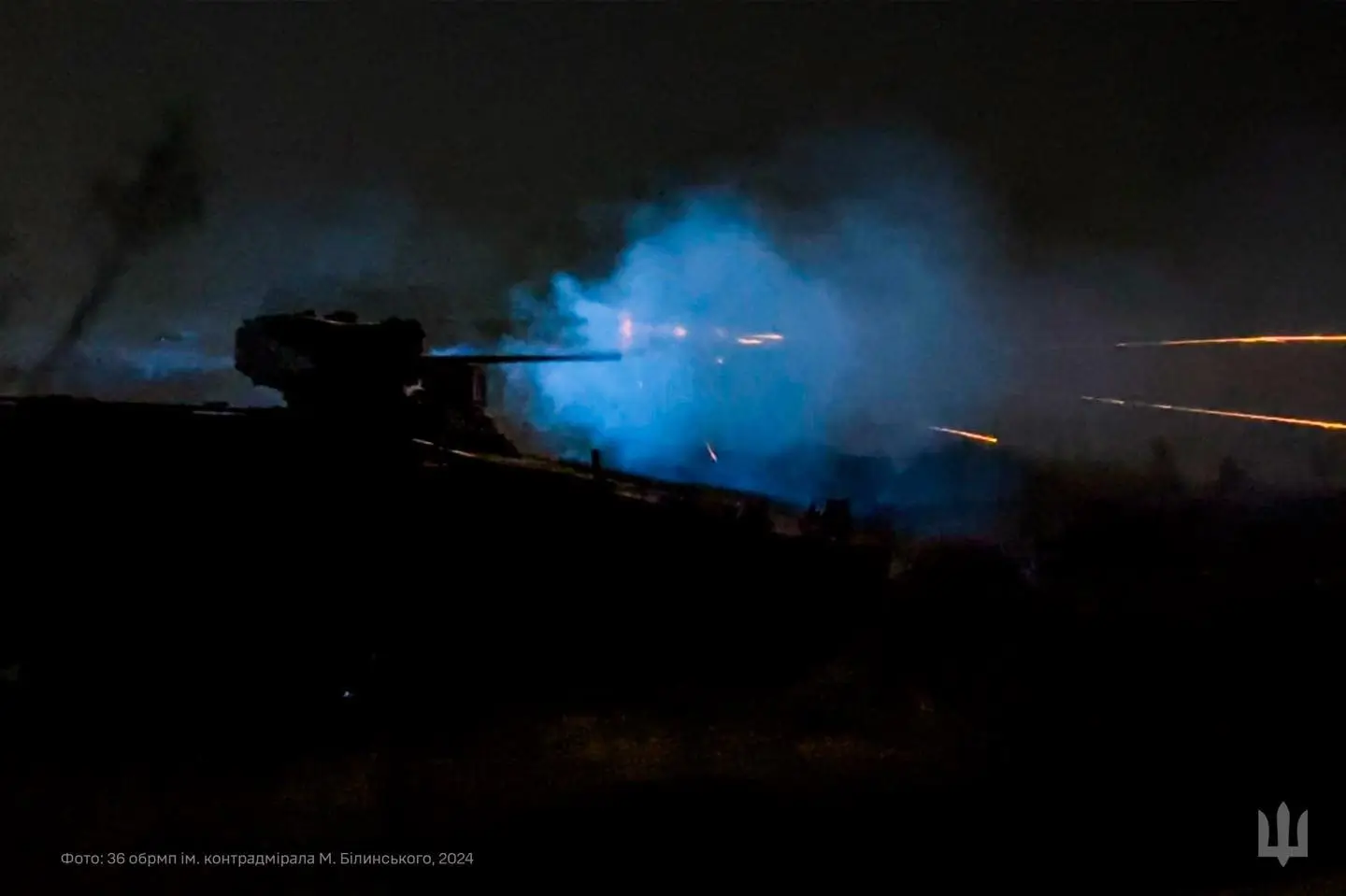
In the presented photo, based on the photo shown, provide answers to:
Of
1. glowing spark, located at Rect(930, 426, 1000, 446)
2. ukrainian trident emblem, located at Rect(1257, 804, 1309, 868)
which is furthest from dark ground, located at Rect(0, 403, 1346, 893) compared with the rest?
glowing spark, located at Rect(930, 426, 1000, 446)

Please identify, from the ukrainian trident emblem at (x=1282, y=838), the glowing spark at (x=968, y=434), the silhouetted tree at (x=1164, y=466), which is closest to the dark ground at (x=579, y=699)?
the ukrainian trident emblem at (x=1282, y=838)

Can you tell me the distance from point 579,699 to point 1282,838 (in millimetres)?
5004

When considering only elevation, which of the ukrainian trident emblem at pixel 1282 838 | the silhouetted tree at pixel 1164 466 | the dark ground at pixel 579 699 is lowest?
the ukrainian trident emblem at pixel 1282 838

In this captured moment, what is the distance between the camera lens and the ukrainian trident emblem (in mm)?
7031

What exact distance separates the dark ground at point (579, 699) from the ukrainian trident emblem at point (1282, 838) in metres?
0.09

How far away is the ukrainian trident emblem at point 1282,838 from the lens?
7.03 meters

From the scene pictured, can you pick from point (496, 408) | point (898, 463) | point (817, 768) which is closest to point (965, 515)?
point (898, 463)

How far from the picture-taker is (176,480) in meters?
8.58

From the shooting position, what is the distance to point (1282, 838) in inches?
285

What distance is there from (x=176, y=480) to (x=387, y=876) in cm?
369

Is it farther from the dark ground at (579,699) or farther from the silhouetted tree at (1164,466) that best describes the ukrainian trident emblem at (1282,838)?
the silhouetted tree at (1164,466)

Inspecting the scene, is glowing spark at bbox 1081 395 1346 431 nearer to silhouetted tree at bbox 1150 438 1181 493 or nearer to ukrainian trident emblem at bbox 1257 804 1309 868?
silhouetted tree at bbox 1150 438 1181 493

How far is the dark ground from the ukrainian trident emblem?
85 mm

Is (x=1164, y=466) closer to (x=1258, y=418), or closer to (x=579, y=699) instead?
(x=1258, y=418)
